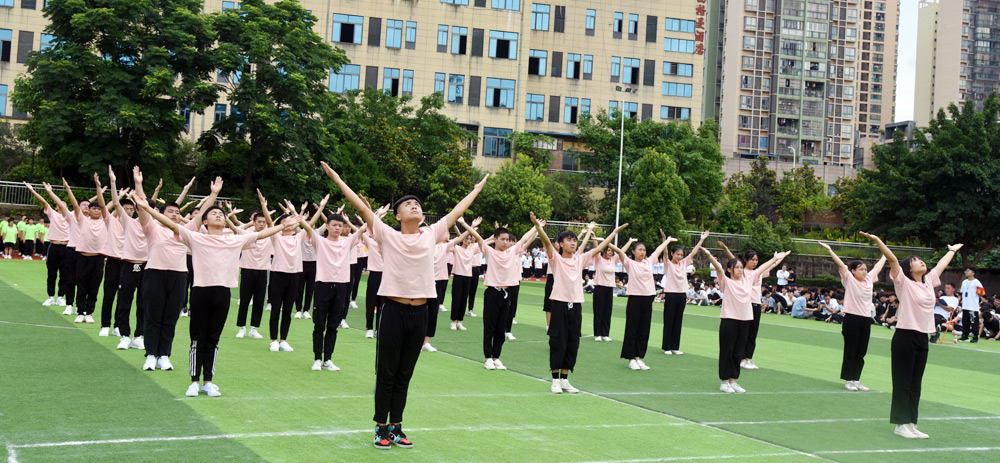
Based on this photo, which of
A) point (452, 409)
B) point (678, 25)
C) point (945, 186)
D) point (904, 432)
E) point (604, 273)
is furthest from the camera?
point (678, 25)

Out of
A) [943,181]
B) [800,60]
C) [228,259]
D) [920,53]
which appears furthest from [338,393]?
[920,53]

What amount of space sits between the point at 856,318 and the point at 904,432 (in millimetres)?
4074

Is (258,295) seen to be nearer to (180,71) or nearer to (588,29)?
(180,71)

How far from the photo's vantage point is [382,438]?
6871 millimetres

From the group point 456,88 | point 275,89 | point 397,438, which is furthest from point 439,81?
point 397,438

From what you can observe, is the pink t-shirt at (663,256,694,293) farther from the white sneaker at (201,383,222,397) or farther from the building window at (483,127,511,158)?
the building window at (483,127,511,158)

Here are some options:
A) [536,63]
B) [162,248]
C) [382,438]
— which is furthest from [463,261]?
[536,63]

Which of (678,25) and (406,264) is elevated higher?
(678,25)

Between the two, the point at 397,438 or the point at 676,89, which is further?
the point at 676,89

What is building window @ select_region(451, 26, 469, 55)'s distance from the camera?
5616 centimetres

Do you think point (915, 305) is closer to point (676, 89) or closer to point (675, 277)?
point (675, 277)

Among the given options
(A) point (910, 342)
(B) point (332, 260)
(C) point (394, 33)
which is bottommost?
(A) point (910, 342)

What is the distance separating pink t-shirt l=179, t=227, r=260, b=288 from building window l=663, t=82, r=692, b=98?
57.1 meters

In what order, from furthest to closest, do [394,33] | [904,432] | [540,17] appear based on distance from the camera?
[540,17], [394,33], [904,432]
